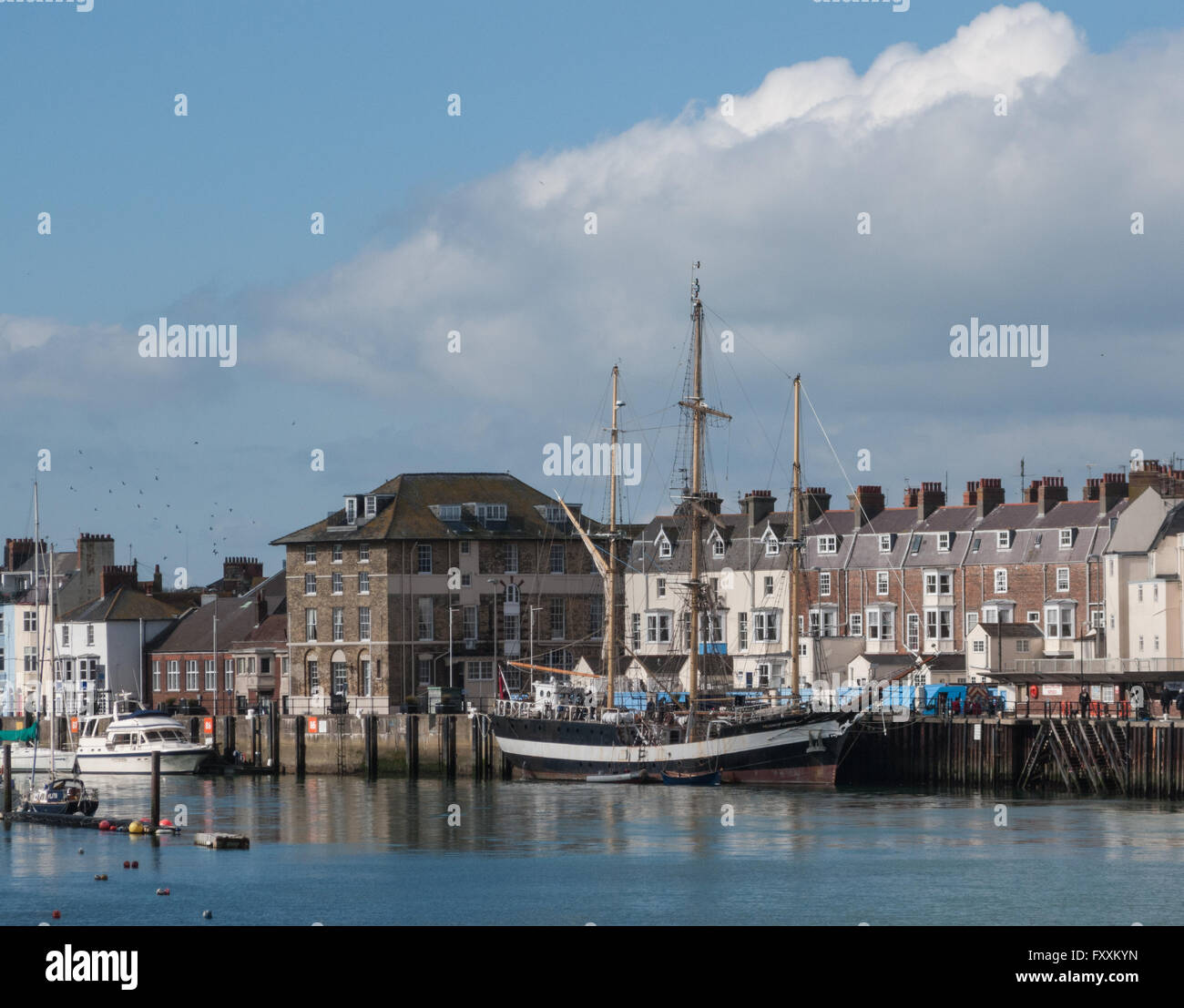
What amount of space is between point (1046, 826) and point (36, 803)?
101 ft

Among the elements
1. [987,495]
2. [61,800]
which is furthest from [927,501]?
[61,800]

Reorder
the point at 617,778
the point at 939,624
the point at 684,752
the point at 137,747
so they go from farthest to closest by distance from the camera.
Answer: the point at 939,624, the point at 137,747, the point at 617,778, the point at 684,752

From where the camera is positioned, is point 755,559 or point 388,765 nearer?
point 388,765

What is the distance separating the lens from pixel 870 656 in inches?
3649

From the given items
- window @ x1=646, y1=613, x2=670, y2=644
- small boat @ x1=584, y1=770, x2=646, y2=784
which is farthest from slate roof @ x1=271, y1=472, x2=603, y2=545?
small boat @ x1=584, y1=770, x2=646, y2=784

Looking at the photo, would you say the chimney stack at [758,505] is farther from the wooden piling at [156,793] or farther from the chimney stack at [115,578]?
the wooden piling at [156,793]

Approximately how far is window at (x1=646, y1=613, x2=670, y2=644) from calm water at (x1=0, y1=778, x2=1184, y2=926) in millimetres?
36706

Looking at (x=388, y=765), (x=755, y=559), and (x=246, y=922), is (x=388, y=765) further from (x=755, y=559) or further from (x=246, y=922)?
(x=246, y=922)

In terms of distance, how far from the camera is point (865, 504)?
→ 99.8m

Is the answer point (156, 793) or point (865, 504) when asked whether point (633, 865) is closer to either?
point (156, 793)

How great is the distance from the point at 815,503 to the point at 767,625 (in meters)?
7.52

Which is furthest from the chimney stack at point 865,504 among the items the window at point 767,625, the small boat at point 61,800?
the small boat at point 61,800
